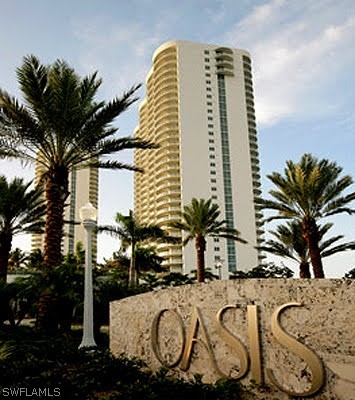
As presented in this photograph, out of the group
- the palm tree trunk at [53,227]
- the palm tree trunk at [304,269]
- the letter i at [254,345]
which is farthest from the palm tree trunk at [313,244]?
the letter i at [254,345]

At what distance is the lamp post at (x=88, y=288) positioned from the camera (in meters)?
9.48

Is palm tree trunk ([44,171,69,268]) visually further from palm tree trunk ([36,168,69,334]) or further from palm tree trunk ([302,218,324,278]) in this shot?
palm tree trunk ([302,218,324,278])

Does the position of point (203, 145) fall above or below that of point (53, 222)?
above

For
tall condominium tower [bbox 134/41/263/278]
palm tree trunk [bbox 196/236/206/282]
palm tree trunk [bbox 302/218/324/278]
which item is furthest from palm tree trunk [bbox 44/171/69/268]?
tall condominium tower [bbox 134/41/263/278]

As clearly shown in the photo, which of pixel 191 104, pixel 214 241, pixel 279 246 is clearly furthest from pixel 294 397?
pixel 191 104

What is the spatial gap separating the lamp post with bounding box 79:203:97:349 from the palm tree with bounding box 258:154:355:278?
12.9 meters

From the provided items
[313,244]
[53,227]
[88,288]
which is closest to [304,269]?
[313,244]

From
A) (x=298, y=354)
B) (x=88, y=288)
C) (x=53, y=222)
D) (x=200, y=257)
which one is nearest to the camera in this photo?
(x=298, y=354)

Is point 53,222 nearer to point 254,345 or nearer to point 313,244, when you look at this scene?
point 254,345

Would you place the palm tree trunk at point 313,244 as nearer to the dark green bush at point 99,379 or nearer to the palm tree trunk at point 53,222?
the palm tree trunk at point 53,222

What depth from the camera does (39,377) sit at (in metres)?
6.02

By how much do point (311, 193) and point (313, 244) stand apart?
2.69 metres

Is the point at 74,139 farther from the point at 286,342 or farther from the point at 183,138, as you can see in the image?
the point at 183,138

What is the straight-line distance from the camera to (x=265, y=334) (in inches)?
207
